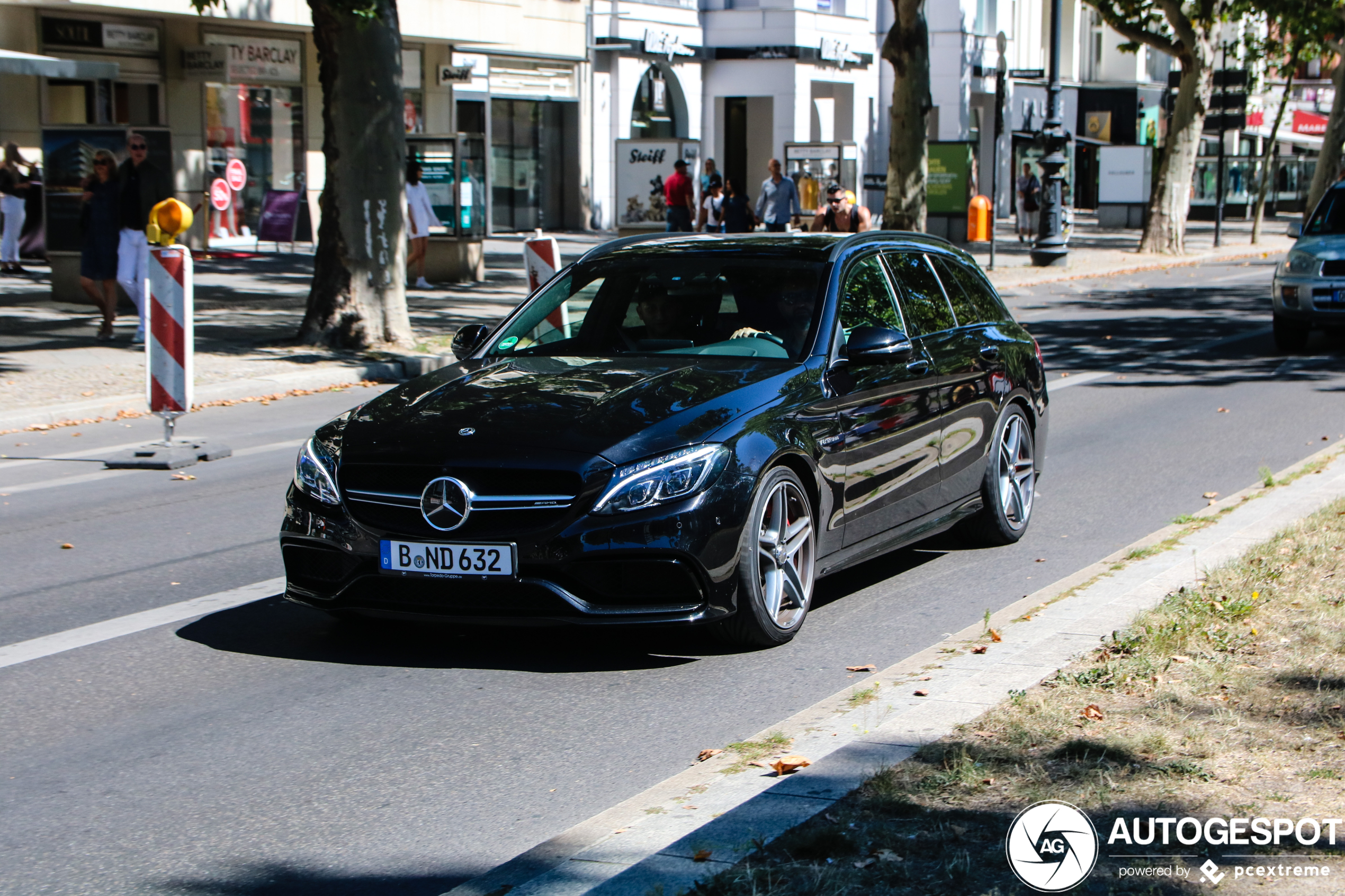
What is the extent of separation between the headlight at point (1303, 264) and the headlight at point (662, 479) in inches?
518

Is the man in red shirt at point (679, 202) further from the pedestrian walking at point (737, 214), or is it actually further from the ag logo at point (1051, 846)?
the ag logo at point (1051, 846)

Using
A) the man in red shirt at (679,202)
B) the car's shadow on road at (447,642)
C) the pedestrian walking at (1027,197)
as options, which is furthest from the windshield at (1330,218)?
the pedestrian walking at (1027,197)

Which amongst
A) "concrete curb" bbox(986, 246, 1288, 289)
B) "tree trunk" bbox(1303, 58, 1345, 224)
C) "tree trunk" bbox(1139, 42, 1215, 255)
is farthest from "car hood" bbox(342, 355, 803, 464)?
"tree trunk" bbox(1303, 58, 1345, 224)

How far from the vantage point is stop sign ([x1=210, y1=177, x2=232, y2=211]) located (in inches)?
1150

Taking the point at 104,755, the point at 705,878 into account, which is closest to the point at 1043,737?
the point at 705,878

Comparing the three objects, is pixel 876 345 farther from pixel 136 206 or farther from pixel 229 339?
pixel 229 339

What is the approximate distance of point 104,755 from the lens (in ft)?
16.6

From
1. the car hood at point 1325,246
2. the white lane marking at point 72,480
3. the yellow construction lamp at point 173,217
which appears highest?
the yellow construction lamp at point 173,217

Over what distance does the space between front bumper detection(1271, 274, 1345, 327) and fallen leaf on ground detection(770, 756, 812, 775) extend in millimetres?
14151

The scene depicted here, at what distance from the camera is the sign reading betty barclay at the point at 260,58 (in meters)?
28.7

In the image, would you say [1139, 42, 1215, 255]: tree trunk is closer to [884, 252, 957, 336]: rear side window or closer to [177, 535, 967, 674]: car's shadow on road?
[884, 252, 957, 336]: rear side window

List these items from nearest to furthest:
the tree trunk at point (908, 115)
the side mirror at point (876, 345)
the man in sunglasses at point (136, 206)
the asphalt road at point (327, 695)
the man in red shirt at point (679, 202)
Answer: the asphalt road at point (327, 695), the side mirror at point (876, 345), the man in sunglasses at point (136, 206), the tree trunk at point (908, 115), the man in red shirt at point (679, 202)

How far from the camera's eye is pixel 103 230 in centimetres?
1672

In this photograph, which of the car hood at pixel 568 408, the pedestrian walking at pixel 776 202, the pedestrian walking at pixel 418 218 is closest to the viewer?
the car hood at pixel 568 408
